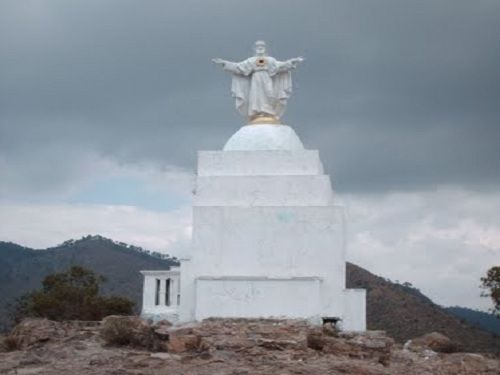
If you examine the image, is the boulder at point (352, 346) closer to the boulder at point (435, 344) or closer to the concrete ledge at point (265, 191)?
the boulder at point (435, 344)

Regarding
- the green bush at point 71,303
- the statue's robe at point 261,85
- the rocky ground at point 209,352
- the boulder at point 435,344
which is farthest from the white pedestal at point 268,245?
the green bush at point 71,303

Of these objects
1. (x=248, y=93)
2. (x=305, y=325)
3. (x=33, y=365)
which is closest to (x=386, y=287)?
(x=248, y=93)

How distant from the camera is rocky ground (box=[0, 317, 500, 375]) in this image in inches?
654

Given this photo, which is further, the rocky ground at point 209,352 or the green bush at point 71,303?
the green bush at point 71,303

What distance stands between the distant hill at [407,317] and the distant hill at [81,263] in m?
16.6

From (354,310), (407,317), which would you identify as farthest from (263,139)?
(407,317)

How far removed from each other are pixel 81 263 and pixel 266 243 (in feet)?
134

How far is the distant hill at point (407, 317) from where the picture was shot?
1517 inches

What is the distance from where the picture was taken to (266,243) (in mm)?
25234

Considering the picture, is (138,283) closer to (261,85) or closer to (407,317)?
(407,317)

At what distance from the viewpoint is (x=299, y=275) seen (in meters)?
25.0

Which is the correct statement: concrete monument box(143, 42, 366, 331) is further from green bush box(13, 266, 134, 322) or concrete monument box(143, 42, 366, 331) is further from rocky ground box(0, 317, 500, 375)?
green bush box(13, 266, 134, 322)

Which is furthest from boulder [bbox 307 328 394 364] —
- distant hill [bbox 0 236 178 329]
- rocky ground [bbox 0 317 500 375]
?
distant hill [bbox 0 236 178 329]

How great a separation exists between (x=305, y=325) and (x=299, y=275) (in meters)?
5.38
